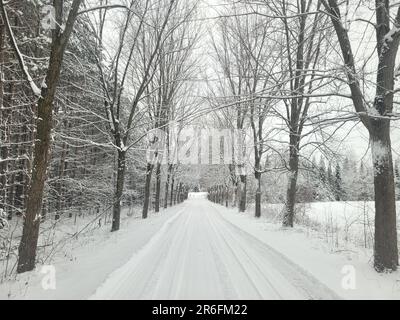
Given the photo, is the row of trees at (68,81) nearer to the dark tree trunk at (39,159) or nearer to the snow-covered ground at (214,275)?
the dark tree trunk at (39,159)

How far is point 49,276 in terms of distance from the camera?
249 inches

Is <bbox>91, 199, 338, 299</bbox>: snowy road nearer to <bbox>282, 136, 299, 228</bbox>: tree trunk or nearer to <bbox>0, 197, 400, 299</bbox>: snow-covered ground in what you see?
<bbox>0, 197, 400, 299</bbox>: snow-covered ground

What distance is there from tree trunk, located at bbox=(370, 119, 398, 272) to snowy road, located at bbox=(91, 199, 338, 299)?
1658 mm

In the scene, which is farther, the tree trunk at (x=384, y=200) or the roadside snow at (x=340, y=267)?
the tree trunk at (x=384, y=200)

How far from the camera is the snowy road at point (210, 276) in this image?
5.34m

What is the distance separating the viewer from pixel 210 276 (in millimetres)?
6387

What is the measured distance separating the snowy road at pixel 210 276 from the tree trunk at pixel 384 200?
5.44 feet

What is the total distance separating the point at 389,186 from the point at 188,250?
5217 millimetres

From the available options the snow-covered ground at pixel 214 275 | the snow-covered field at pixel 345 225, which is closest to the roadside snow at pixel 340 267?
the snow-covered ground at pixel 214 275

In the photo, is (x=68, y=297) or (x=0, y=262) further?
(x=0, y=262)

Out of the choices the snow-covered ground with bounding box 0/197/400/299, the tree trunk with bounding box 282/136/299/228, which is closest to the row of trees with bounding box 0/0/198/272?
the snow-covered ground with bounding box 0/197/400/299

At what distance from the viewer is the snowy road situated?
5.34 m
